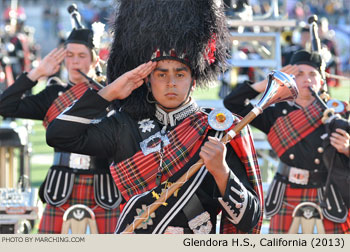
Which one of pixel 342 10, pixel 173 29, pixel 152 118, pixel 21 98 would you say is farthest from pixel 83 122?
pixel 342 10

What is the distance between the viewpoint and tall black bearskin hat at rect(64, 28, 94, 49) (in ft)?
20.8

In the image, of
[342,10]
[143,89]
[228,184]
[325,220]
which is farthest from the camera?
[342,10]

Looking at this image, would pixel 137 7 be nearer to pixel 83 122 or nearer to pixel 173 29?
pixel 173 29

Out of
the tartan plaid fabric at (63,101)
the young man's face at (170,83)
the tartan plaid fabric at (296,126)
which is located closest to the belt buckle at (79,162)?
the tartan plaid fabric at (63,101)

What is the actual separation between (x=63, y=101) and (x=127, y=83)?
2.16m

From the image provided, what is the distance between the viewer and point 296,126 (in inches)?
244

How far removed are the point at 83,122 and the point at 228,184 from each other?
0.72m

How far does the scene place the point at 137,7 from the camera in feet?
13.9

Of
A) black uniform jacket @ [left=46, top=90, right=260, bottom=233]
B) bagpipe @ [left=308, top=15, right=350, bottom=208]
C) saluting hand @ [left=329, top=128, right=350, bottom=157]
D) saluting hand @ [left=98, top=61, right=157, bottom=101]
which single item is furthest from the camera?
bagpipe @ [left=308, top=15, right=350, bottom=208]

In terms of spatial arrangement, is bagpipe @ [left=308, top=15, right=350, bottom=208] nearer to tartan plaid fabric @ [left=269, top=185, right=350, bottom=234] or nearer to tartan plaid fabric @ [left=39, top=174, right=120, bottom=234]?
tartan plaid fabric @ [left=269, top=185, right=350, bottom=234]

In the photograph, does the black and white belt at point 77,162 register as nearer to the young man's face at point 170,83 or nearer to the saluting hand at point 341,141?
the saluting hand at point 341,141

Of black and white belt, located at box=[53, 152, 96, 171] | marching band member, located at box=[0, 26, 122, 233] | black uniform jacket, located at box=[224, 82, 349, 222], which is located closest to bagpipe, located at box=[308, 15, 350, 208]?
black uniform jacket, located at box=[224, 82, 349, 222]

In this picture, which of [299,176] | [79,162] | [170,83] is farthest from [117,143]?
[299,176]

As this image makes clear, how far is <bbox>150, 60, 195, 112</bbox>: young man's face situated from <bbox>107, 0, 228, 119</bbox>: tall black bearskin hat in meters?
0.04
